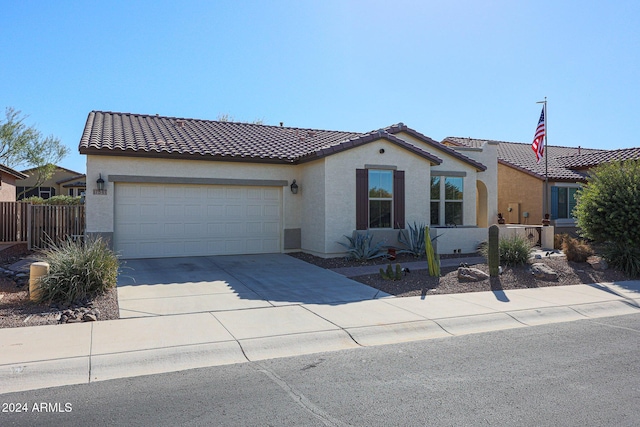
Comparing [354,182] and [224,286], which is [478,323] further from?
[354,182]

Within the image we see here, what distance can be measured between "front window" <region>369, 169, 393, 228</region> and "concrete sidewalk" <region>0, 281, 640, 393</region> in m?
5.74

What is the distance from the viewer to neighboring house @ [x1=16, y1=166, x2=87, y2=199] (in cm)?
4066

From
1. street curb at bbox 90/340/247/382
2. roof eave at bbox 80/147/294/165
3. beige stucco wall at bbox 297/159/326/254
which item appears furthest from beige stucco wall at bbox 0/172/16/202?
street curb at bbox 90/340/247/382

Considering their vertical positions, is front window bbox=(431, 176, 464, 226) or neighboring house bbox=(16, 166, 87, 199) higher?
neighboring house bbox=(16, 166, 87, 199)

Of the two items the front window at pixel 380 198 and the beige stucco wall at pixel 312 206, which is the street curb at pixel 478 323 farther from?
the front window at pixel 380 198

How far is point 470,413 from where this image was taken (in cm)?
475

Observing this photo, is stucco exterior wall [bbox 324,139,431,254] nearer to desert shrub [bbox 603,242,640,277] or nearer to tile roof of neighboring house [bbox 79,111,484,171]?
tile roof of neighboring house [bbox 79,111,484,171]

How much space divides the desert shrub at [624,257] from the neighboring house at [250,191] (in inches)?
156

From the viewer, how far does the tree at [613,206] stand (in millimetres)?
13843

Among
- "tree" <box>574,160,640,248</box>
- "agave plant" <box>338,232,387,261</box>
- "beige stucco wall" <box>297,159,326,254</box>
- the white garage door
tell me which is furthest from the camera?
"beige stucco wall" <box>297,159,326,254</box>

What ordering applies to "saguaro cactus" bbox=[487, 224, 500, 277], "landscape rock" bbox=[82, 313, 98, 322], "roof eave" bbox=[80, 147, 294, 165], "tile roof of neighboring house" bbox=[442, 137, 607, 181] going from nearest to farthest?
1. "landscape rock" bbox=[82, 313, 98, 322]
2. "saguaro cactus" bbox=[487, 224, 500, 277]
3. "roof eave" bbox=[80, 147, 294, 165]
4. "tile roof of neighboring house" bbox=[442, 137, 607, 181]

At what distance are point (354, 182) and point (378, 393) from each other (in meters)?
10.7

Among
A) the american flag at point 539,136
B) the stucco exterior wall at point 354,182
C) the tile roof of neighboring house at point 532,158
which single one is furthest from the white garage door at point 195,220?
the tile roof of neighboring house at point 532,158

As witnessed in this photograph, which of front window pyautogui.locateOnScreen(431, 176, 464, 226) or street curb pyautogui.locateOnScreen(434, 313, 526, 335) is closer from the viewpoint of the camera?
street curb pyautogui.locateOnScreen(434, 313, 526, 335)
